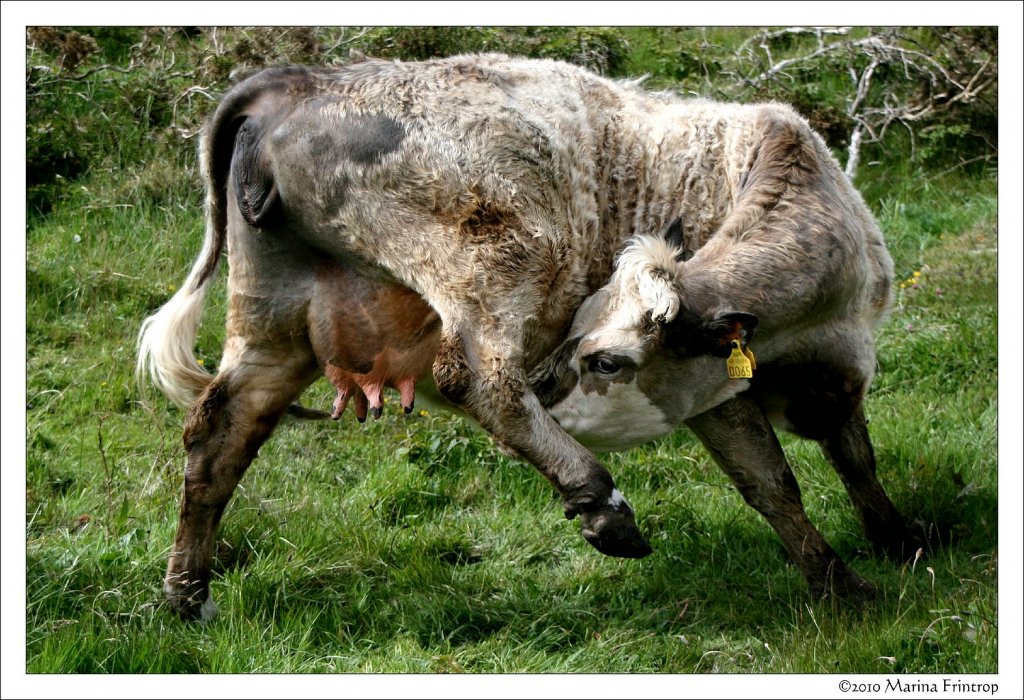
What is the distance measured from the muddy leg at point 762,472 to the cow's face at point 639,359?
174 millimetres

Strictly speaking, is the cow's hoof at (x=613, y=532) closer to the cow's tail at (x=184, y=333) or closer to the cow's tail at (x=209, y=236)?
the cow's tail at (x=209, y=236)

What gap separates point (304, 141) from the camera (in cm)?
498

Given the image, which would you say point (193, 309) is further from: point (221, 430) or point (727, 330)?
point (727, 330)

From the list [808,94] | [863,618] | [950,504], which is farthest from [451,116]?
[808,94]

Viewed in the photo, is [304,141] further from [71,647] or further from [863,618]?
[863,618]

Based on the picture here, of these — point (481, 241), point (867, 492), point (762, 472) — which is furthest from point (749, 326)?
point (867, 492)

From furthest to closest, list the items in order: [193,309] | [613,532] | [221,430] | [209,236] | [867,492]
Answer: [867,492] < [193,309] < [209,236] < [221,430] < [613,532]

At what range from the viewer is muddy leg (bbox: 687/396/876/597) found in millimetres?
5508

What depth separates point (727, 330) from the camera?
200 inches

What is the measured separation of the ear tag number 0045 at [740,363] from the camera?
199 inches

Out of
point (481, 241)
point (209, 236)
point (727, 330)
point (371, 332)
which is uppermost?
point (481, 241)

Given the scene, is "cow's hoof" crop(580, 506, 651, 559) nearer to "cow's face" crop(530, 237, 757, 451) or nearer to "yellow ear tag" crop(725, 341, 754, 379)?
"cow's face" crop(530, 237, 757, 451)

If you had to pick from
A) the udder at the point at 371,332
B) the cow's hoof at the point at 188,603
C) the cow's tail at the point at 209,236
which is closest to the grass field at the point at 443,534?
the cow's hoof at the point at 188,603

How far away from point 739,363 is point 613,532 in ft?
3.07
